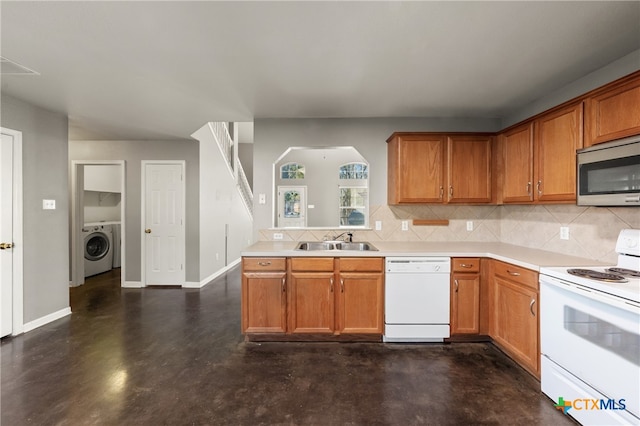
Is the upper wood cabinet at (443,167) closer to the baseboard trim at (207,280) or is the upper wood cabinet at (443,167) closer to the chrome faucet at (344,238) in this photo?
the chrome faucet at (344,238)

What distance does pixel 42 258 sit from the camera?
3102 millimetres

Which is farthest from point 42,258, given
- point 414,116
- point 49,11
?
point 414,116

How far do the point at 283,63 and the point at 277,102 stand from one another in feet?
2.61

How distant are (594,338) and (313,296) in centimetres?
197

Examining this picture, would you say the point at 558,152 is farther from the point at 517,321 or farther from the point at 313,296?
the point at 313,296

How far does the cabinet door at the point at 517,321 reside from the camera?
207cm

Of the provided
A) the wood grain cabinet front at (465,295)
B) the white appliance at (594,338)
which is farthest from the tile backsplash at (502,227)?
the wood grain cabinet front at (465,295)

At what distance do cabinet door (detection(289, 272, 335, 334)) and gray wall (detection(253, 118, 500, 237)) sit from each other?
3.42 ft

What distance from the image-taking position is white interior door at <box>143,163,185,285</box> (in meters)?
4.53

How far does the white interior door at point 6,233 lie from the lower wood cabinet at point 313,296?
2.37m

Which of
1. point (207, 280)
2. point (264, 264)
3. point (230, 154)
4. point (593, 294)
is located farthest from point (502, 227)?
point (230, 154)

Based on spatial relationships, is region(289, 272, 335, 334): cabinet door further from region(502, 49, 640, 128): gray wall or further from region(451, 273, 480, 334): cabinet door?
region(502, 49, 640, 128): gray wall

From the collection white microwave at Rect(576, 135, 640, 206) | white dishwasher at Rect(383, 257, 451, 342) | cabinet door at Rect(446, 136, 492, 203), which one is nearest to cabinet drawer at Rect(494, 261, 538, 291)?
white dishwasher at Rect(383, 257, 451, 342)

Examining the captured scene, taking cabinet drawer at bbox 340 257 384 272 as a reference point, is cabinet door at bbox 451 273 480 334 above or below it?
below
